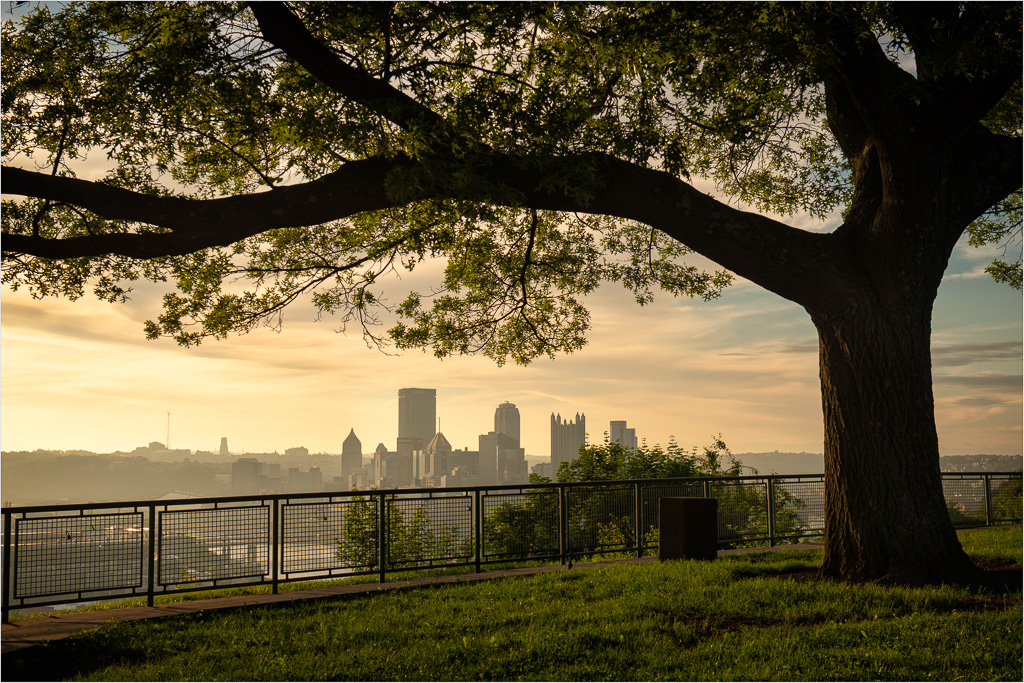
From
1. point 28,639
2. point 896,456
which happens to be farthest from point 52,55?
point 896,456

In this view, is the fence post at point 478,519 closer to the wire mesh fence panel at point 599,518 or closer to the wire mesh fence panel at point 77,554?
the wire mesh fence panel at point 599,518

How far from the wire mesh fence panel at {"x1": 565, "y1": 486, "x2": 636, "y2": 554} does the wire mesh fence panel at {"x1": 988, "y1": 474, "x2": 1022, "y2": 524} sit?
1039 centimetres

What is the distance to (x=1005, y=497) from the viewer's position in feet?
59.3

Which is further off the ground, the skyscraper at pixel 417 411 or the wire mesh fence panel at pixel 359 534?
the skyscraper at pixel 417 411

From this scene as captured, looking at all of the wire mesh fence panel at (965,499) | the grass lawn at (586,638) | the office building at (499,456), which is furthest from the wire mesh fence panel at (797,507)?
the office building at (499,456)

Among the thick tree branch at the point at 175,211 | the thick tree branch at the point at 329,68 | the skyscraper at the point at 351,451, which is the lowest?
the skyscraper at the point at 351,451

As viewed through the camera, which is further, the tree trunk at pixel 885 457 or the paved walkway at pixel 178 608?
the tree trunk at pixel 885 457

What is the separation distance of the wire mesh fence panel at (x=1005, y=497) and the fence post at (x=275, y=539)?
16.1 metres

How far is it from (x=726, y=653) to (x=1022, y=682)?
6.89 feet

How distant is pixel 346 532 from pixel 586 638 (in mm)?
4831

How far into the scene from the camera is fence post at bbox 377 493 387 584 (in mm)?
10344

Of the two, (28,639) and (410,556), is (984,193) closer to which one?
(410,556)

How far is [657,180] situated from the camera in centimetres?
962

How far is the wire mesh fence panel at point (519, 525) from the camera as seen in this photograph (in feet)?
37.2
